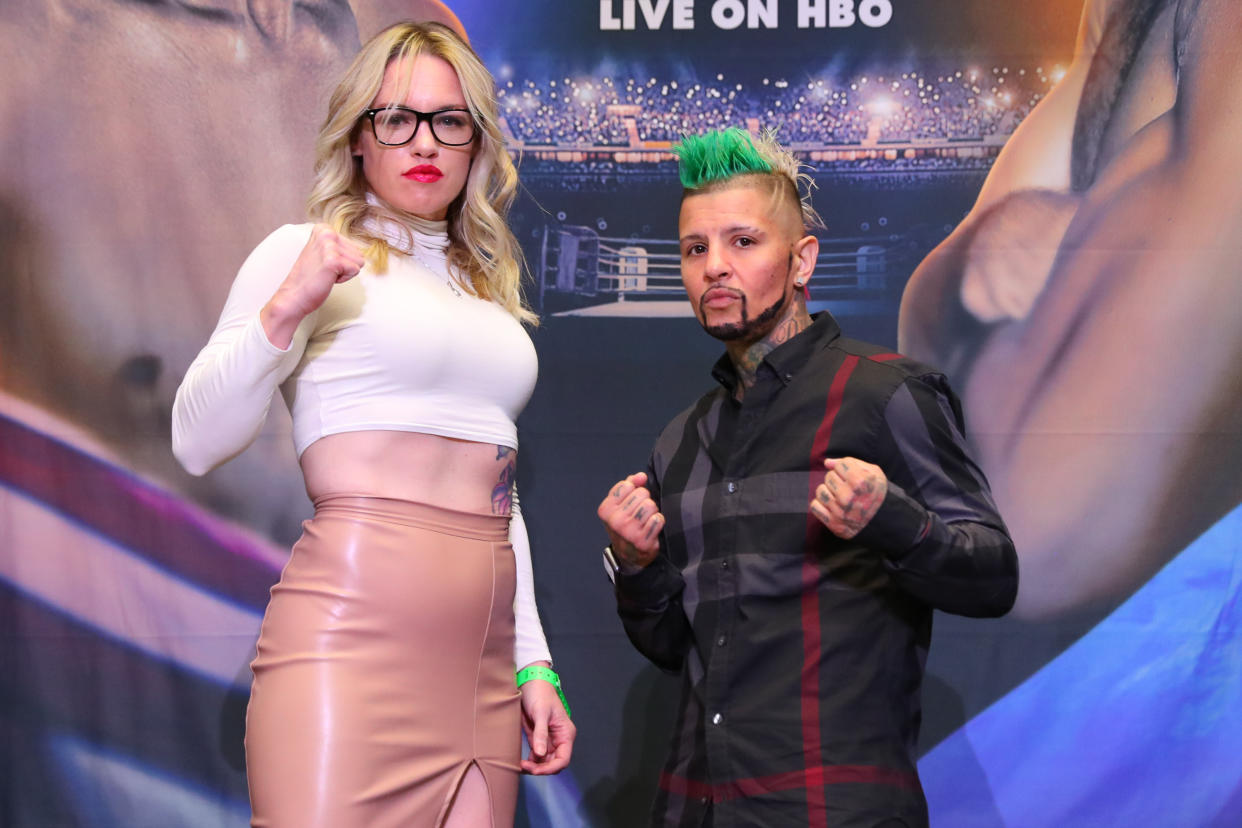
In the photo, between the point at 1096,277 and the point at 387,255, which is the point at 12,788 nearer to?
the point at 387,255

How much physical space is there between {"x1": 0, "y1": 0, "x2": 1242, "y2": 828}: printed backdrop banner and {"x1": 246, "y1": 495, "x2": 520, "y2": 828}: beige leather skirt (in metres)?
1.30

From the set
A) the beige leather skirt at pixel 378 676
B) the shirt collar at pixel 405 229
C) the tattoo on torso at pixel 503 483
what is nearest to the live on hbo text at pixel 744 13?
the shirt collar at pixel 405 229

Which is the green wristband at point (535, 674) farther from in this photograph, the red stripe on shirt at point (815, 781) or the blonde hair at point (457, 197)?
the blonde hair at point (457, 197)

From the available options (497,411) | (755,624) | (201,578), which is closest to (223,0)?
(201,578)

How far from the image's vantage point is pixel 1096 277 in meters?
2.95

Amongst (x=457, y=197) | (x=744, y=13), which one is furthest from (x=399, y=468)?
(x=744, y=13)

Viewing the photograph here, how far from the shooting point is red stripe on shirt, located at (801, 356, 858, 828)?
162 centimetres

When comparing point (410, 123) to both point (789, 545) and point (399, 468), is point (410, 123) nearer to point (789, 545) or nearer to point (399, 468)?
point (399, 468)

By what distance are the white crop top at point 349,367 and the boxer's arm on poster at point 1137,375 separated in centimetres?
168

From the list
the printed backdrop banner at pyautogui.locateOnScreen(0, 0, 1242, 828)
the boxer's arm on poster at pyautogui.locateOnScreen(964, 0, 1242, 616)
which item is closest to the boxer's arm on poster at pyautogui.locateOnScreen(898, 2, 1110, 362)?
the printed backdrop banner at pyautogui.locateOnScreen(0, 0, 1242, 828)

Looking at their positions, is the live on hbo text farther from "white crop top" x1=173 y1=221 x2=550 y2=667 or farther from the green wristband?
the green wristband

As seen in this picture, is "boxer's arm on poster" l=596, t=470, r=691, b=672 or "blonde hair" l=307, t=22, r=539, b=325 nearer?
"boxer's arm on poster" l=596, t=470, r=691, b=672

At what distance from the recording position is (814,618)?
171 cm

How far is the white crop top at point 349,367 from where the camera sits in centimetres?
163
